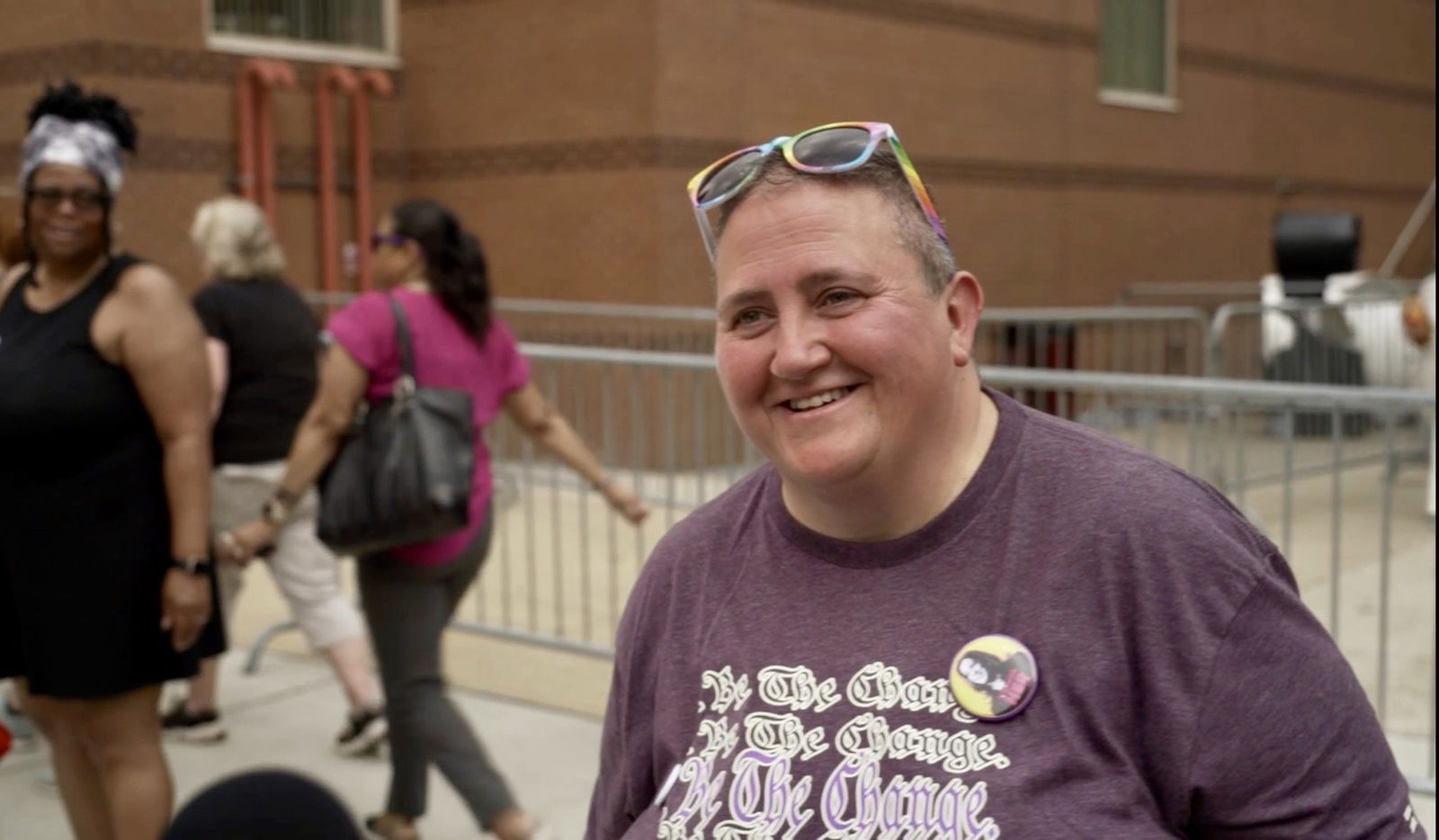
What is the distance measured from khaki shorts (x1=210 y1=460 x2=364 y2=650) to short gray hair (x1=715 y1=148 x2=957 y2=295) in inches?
157

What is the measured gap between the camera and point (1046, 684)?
1661 millimetres

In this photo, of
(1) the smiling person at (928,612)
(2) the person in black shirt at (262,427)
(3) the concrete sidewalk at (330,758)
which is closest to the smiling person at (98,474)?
(3) the concrete sidewalk at (330,758)

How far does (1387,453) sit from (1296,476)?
5.45 meters

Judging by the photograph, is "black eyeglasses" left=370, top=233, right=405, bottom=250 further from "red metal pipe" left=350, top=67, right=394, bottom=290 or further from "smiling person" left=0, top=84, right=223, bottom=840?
"red metal pipe" left=350, top=67, right=394, bottom=290

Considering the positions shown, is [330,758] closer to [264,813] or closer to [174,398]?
[174,398]

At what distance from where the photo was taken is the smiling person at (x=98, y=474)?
3549 mm

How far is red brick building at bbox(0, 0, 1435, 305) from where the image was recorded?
11906mm

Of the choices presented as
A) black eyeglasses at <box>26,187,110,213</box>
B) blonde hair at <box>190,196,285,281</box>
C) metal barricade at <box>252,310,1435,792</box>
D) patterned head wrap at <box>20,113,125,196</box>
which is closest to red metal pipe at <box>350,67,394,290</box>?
metal barricade at <box>252,310,1435,792</box>

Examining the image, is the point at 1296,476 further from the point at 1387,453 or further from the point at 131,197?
the point at 131,197

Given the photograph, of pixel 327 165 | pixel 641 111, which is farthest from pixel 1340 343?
pixel 327 165

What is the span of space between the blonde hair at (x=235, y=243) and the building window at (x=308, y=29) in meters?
7.03

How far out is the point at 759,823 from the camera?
1.75 meters

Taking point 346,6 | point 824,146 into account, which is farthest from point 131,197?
point 824,146

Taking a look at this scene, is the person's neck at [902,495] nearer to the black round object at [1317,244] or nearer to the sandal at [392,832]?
the sandal at [392,832]
